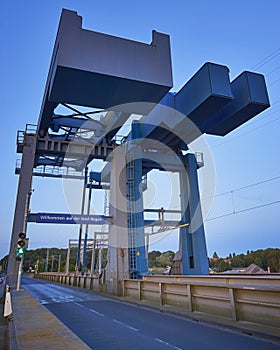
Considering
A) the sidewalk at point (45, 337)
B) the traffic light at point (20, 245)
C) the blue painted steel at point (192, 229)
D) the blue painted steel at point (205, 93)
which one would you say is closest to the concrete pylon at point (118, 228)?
the blue painted steel at point (192, 229)

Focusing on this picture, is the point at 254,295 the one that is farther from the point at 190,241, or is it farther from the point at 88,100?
the point at 190,241

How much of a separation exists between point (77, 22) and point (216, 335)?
14.7m

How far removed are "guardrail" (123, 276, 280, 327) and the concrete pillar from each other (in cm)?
973

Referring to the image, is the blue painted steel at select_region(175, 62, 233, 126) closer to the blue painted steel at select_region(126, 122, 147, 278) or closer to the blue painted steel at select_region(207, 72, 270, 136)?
the blue painted steel at select_region(207, 72, 270, 136)

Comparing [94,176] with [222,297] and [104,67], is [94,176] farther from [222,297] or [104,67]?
[222,297]

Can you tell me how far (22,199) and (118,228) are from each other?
261 inches

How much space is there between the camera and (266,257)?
52.6 m

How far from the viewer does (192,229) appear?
22844mm

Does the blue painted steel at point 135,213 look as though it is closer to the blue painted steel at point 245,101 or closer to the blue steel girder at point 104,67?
the blue steel girder at point 104,67

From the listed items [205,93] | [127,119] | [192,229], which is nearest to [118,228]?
[192,229]

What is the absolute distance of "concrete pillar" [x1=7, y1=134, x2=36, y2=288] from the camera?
61.2 feet

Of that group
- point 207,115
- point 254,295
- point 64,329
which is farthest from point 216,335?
point 207,115

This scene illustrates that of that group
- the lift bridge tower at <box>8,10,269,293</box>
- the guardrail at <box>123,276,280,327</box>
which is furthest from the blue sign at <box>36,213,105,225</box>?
the guardrail at <box>123,276,280,327</box>

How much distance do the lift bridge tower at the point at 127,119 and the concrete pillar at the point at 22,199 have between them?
2.5 inches
